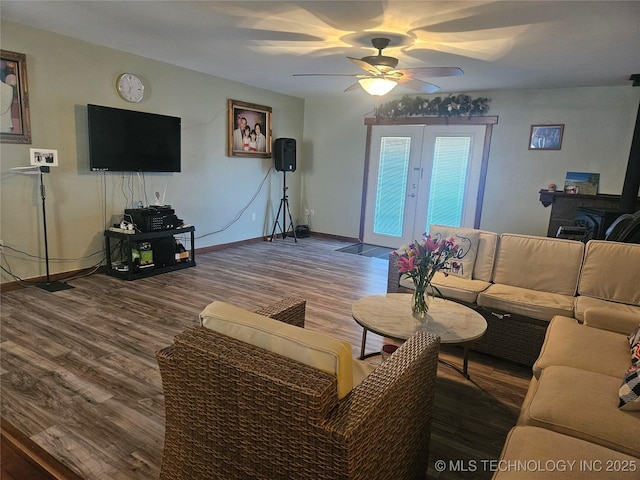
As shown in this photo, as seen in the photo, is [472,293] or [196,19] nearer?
[472,293]

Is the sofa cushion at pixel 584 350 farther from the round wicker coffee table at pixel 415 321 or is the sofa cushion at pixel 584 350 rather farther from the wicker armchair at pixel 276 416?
the wicker armchair at pixel 276 416

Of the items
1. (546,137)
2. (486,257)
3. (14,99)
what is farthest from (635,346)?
(14,99)

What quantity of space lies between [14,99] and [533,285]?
4.60 m

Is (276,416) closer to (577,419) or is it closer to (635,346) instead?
(577,419)

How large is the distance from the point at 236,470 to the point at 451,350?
207cm

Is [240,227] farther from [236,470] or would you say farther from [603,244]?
[236,470]

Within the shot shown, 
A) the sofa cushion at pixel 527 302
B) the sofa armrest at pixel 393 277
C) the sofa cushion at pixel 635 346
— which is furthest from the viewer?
the sofa armrest at pixel 393 277

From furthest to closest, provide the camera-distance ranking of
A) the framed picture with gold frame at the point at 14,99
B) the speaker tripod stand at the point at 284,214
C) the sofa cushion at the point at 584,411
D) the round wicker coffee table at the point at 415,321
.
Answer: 1. the speaker tripod stand at the point at 284,214
2. the framed picture with gold frame at the point at 14,99
3. the round wicker coffee table at the point at 415,321
4. the sofa cushion at the point at 584,411

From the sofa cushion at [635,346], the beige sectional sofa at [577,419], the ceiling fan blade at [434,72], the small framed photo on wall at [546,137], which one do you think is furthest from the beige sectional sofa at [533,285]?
the small framed photo on wall at [546,137]

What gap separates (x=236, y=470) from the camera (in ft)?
4.24

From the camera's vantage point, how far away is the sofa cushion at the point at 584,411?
1334mm

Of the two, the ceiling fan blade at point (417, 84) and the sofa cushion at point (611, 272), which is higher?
the ceiling fan blade at point (417, 84)

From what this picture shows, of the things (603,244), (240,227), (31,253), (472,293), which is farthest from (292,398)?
(240,227)

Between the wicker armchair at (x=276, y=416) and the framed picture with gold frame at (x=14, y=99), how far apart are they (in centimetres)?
333
